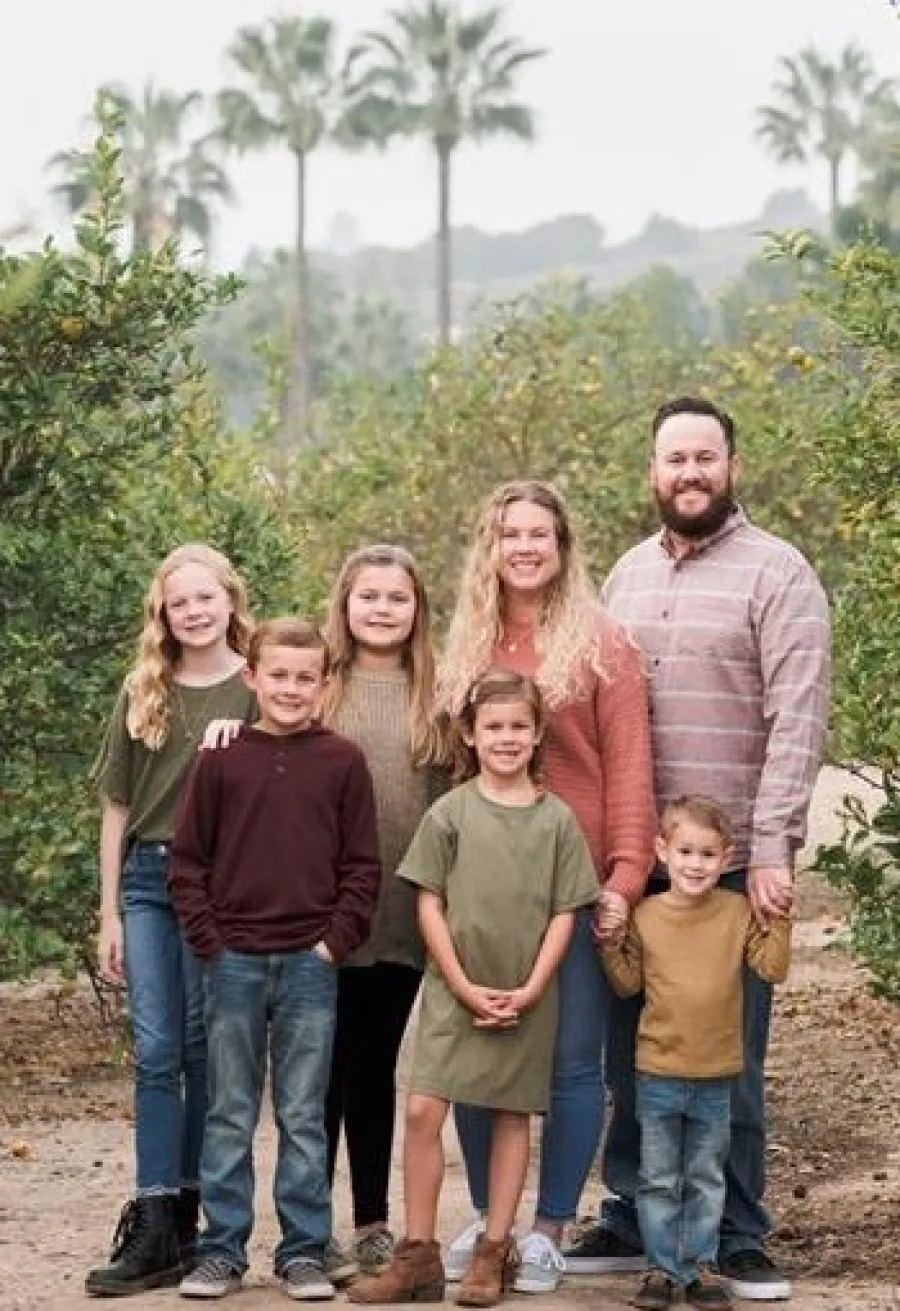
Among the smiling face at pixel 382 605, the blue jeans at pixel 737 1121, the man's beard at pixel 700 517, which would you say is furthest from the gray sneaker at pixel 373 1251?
the man's beard at pixel 700 517

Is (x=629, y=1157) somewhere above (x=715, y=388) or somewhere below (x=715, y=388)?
below

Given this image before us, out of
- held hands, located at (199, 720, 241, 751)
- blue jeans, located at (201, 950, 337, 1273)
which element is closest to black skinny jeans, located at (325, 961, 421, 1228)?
blue jeans, located at (201, 950, 337, 1273)

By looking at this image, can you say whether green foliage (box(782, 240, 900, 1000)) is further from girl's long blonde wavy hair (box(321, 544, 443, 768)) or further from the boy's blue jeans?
girl's long blonde wavy hair (box(321, 544, 443, 768))

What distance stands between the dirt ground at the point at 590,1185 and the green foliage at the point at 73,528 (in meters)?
0.69

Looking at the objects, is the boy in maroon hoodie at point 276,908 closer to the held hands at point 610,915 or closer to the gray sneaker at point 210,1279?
the gray sneaker at point 210,1279

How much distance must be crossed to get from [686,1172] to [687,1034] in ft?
1.16

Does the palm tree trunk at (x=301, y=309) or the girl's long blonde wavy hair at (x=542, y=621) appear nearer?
the girl's long blonde wavy hair at (x=542, y=621)

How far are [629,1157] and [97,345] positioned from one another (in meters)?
4.92

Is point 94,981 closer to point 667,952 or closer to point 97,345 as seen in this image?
point 97,345

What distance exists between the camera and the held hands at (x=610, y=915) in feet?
24.1

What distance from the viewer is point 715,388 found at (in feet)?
88.8

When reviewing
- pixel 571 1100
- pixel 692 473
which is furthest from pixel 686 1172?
pixel 692 473

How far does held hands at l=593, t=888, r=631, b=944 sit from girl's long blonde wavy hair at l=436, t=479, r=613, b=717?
1.54 feet

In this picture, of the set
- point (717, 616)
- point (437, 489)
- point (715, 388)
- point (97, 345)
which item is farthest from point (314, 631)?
point (715, 388)
